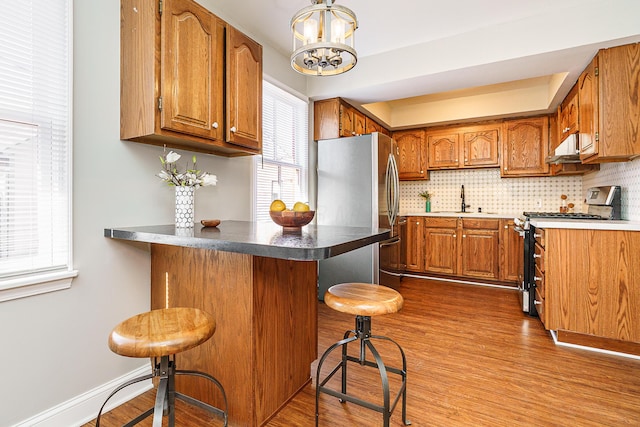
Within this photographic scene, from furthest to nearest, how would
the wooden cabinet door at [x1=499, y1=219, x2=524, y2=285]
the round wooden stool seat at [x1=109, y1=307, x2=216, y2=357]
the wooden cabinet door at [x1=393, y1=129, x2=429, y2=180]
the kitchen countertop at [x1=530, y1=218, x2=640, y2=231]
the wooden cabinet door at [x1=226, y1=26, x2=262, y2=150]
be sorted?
the wooden cabinet door at [x1=393, y1=129, x2=429, y2=180] → the wooden cabinet door at [x1=499, y1=219, x2=524, y2=285] → the kitchen countertop at [x1=530, y1=218, x2=640, y2=231] → the wooden cabinet door at [x1=226, y1=26, x2=262, y2=150] → the round wooden stool seat at [x1=109, y1=307, x2=216, y2=357]

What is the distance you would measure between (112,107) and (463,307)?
3581 mm

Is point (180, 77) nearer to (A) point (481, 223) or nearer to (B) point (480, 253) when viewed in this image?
(A) point (481, 223)

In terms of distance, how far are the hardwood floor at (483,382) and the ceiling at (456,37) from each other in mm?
2310

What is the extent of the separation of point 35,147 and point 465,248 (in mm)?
4548

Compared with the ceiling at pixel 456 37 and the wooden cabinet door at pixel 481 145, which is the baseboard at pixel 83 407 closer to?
the ceiling at pixel 456 37

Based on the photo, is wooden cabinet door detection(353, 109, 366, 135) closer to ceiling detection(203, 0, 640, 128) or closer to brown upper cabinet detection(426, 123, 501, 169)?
ceiling detection(203, 0, 640, 128)

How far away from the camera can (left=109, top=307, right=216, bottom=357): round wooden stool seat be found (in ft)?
3.63

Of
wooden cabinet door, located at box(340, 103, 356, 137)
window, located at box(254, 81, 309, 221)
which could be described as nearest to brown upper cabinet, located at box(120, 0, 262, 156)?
window, located at box(254, 81, 309, 221)

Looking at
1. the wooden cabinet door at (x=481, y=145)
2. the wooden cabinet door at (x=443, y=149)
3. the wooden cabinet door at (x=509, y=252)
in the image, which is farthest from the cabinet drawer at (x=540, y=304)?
the wooden cabinet door at (x=443, y=149)

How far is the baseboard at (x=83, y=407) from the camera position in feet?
4.94

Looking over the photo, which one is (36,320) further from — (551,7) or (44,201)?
(551,7)

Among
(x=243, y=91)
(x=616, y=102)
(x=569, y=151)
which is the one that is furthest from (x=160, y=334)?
(x=569, y=151)

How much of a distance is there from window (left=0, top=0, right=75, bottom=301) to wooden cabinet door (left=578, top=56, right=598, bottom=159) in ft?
11.7

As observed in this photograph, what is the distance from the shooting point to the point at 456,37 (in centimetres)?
284
